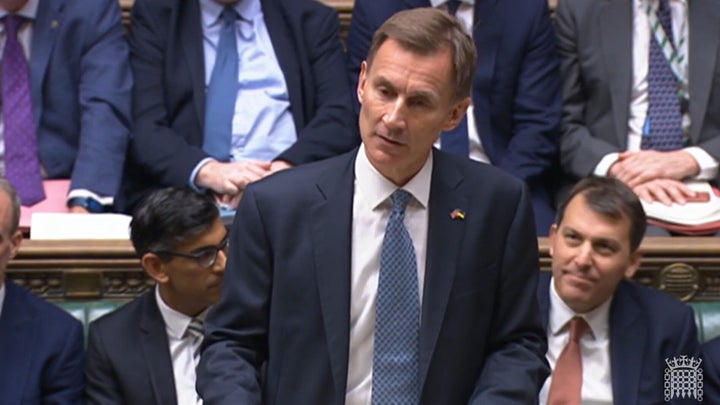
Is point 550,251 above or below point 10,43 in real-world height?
below

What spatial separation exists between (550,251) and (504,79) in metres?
0.60

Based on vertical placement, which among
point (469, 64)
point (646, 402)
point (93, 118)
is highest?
point (469, 64)

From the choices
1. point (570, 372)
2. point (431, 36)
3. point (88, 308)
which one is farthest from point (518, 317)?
point (88, 308)

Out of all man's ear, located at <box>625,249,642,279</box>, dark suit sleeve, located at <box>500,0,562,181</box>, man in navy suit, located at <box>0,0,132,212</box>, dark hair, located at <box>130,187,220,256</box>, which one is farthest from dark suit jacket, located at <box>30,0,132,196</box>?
man's ear, located at <box>625,249,642,279</box>

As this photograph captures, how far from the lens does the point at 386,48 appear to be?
5.62 feet

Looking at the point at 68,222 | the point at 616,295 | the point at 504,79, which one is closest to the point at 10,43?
the point at 68,222

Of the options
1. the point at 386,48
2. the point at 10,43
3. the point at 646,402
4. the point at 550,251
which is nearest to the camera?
the point at 386,48

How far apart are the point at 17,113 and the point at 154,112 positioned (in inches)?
10.9

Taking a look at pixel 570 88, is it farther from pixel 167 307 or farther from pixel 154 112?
pixel 167 307

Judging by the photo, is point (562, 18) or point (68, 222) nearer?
point (68, 222)

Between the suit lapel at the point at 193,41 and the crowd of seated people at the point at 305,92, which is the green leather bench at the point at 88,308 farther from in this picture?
the suit lapel at the point at 193,41

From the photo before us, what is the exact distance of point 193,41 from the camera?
305 centimetres

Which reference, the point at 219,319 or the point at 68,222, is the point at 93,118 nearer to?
the point at 68,222

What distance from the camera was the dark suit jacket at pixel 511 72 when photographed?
308 centimetres
